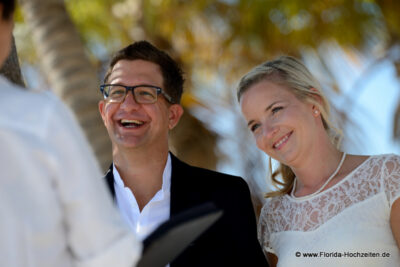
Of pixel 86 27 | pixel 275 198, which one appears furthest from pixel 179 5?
pixel 275 198

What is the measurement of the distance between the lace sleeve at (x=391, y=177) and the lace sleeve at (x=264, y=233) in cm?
78

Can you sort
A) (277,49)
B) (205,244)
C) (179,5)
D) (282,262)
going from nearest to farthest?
(205,244), (282,262), (179,5), (277,49)

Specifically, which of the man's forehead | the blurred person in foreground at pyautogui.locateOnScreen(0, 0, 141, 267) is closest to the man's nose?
the man's forehead

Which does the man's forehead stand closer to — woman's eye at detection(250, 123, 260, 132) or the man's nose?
the man's nose

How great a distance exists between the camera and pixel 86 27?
13.6 meters

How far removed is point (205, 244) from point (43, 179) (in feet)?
5.46

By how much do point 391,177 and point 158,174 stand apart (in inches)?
54.3

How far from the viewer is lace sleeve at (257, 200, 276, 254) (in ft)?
11.1

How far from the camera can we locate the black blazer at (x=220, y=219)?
2900mm

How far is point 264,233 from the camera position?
350 centimetres

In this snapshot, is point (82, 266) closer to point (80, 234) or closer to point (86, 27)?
point (80, 234)

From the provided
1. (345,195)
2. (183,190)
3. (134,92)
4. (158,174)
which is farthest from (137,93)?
(345,195)

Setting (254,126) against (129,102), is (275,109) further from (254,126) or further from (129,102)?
(129,102)

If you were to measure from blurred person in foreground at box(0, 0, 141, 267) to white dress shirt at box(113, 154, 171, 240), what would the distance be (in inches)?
64.6
